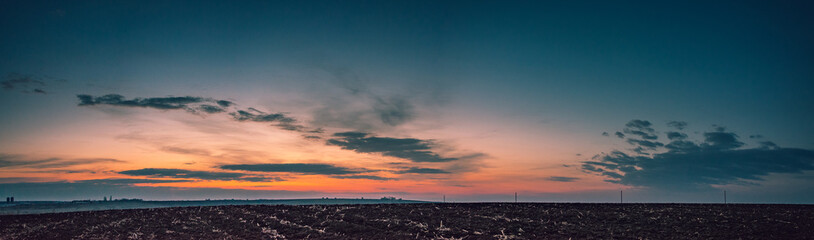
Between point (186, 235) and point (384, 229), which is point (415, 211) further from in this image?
point (186, 235)

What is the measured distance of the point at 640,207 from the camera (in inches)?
1639

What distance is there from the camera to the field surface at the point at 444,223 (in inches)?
1142

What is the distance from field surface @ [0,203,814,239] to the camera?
29016 millimetres

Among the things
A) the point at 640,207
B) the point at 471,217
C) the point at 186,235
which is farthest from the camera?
the point at 640,207

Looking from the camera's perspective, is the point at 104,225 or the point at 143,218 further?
the point at 143,218

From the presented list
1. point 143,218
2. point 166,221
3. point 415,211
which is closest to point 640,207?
point 415,211

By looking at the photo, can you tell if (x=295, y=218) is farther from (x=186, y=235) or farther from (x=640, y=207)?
(x=640, y=207)

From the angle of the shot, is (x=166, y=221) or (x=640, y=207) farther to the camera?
(x=640, y=207)

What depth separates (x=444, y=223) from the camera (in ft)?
109

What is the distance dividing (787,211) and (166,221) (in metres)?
46.5

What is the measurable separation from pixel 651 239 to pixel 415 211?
1841cm

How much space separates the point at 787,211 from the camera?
38.4 meters

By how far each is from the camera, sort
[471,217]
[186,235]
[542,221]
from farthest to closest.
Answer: [471,217] → [542,221] → [186,235]

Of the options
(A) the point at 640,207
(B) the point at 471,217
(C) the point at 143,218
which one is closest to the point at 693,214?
(A) the point at 640,207
